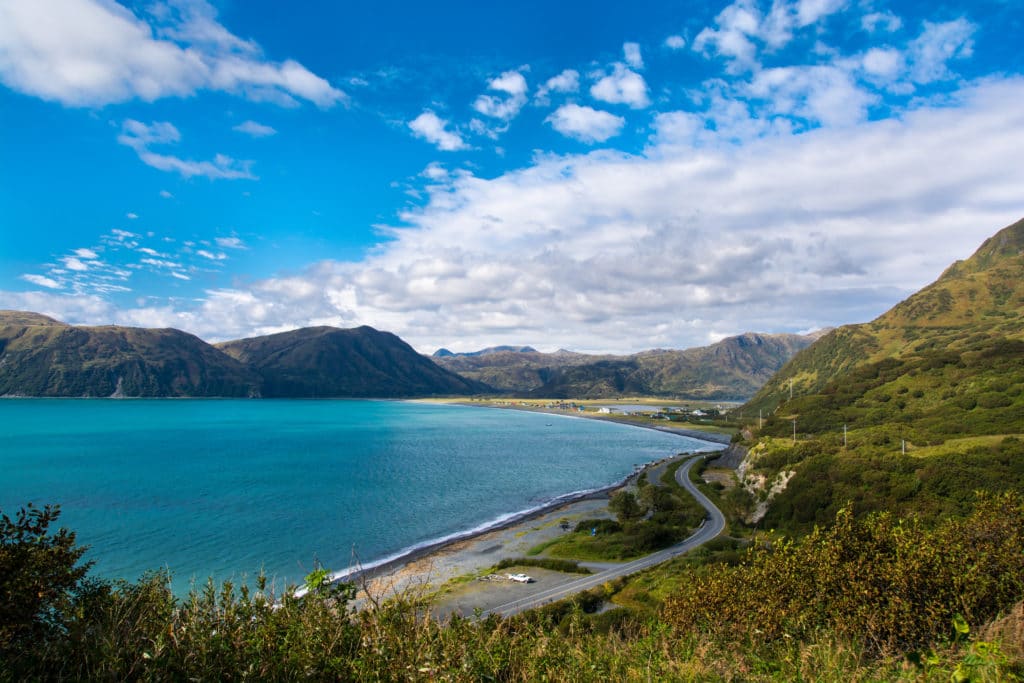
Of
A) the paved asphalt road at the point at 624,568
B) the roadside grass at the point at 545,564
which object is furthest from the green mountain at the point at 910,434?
the roadside grass at the point at 545,564

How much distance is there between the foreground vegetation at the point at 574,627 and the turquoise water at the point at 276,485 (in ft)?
6.58

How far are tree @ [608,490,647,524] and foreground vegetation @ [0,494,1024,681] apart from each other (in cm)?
4847

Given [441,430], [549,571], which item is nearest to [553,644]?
[549,571]

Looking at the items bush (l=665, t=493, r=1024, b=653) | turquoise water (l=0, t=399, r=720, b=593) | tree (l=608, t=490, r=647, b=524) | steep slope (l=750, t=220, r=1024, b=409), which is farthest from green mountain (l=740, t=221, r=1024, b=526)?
turquoise water (l=0, t=399, r=720, b=593)

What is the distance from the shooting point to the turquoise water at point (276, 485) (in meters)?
52.2

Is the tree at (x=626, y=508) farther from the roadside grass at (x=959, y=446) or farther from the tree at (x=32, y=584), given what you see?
the tree at (x=32, y=584)

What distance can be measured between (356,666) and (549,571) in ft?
145

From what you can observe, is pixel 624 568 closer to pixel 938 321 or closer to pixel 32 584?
pixel 32 584

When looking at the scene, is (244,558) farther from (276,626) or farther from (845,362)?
(845,362)

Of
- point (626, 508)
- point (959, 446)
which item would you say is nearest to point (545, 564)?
point (626, 508)

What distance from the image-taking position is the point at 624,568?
160 feet

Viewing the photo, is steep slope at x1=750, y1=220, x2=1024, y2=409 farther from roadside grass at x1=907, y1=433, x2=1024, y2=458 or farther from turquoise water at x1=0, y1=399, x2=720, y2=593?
roadside grass at x1=907, y1=433, x2=1024, y2=458

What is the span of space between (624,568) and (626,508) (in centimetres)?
1898

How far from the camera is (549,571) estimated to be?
160 ft
